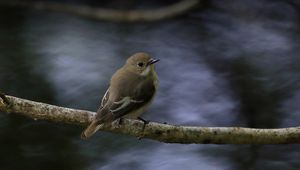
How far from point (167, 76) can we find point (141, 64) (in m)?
3.02

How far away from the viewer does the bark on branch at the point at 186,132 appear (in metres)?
3.85

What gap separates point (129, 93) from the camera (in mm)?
4348

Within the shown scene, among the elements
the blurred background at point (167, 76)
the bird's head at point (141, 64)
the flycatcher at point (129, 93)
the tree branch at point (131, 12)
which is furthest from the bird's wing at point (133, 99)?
the tree branch at point (131, 12)

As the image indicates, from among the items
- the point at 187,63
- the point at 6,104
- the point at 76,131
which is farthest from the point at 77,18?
the point at 6,104

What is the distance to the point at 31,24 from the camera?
872 centimetres

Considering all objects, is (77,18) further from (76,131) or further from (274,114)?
(274,114)

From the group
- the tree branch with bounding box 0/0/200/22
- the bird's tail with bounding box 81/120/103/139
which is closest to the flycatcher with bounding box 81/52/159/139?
the bird's tail with bounding box 81/120/103/139

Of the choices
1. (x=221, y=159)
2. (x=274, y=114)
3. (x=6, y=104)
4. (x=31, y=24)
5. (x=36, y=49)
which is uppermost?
(x=31, y=24)

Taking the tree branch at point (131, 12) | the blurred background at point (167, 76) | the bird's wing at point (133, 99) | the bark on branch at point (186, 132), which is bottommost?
the bark on branch at point (186, 132)

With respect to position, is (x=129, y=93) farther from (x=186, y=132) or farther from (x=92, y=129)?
(x=186, y=132)

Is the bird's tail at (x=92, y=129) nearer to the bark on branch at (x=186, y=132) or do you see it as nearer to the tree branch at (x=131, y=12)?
the bark on branch at (x=186, y=132)

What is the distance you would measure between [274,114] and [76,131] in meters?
1.76

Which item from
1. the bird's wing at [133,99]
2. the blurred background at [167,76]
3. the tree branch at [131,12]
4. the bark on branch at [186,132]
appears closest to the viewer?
the bark on branch at [186,132]

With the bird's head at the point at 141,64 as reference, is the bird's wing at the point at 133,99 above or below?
below
